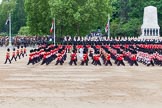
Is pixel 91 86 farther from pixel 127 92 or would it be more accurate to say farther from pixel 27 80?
pixel 27 80

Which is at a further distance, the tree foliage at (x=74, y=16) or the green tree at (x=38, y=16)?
the green tree at (x=38, y=16)

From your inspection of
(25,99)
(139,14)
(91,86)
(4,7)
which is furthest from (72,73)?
(4,7)

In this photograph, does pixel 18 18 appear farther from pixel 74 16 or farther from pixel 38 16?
pixel 74 16

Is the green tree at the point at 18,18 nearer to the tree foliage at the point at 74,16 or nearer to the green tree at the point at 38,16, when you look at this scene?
the tree foliage at the point at 74,16

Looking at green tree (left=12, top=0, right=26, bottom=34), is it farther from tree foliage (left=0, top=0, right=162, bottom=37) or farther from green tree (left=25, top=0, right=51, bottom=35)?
green tree (left=25, top=0, right=51, bottom=35)

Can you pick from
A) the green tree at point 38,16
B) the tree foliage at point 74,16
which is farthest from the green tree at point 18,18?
the green tree at point 38,16

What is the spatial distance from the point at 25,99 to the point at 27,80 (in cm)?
575

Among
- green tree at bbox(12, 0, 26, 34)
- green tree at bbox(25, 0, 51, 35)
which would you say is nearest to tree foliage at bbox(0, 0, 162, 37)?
green tree at bbox(25, 0, 51, 35)

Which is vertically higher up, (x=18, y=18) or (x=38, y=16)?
(x=18, y=18)

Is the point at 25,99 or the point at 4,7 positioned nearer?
the point at 25,99

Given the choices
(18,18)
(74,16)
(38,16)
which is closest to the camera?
(74,16)

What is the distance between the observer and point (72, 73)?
25.1 metres

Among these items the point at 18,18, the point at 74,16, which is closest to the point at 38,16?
the point at 74,16

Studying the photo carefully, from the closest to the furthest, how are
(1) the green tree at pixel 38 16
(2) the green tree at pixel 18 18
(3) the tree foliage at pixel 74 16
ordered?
(3) the tree foliage at pixel 74 16
(1) the green tree at pixel 38 16
(2) the green tree at pixel 18 18
